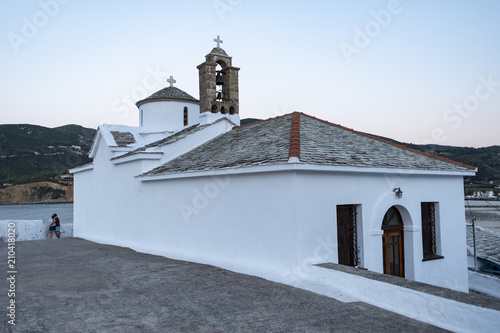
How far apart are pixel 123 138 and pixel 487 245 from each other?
1764 centimetres

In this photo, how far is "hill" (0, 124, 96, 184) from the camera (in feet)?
228

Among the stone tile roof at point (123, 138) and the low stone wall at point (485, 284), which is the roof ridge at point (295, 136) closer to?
the stone tile roof at point (123, 138)

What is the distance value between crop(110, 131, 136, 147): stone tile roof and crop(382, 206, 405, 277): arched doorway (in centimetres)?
977

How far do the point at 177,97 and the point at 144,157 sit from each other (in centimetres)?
568

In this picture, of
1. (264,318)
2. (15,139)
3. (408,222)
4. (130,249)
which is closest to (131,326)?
(264,318)

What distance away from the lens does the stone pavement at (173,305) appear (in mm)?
5285

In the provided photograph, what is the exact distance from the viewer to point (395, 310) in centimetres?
577

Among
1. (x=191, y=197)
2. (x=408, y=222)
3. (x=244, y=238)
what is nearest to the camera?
(x=244, y=238)

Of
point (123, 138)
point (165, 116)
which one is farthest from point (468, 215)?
point (123, 138)

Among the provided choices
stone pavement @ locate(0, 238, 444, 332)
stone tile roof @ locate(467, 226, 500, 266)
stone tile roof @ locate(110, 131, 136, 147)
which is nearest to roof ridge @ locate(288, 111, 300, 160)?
stone pavement @ locate(0, 238, 444, 332)

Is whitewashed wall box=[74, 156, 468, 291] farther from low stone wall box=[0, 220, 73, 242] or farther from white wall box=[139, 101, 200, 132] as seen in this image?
low stone wall box=[0, 220, 73, 242]

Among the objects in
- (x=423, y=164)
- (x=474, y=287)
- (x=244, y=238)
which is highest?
(x=423, y=164)

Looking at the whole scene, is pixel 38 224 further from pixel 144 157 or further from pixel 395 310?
pixel 395 310

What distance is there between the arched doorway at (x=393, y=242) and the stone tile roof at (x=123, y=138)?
32.1 feet
